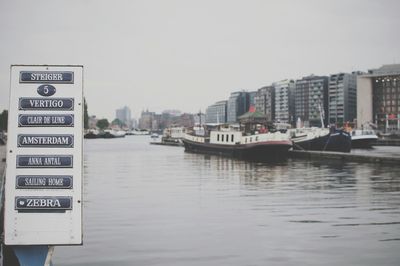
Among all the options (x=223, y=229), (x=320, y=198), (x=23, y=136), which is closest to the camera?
(x=23, y=136)

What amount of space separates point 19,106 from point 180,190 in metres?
17.2

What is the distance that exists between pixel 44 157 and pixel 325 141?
60.6 meters

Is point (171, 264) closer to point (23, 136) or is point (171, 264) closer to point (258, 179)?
point (23, 136)

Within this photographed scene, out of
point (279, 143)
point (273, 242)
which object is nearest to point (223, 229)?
point (273, 242)

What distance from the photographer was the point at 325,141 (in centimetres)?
6375

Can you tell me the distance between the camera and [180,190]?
2284 centimetres

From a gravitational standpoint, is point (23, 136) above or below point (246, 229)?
above

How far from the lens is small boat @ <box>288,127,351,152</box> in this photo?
61.2m

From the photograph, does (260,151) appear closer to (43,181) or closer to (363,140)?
(363,140)

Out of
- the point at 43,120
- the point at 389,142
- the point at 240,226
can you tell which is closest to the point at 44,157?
the point at 43,120

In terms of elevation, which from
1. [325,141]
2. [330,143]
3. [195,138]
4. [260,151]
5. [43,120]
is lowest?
[260,151]

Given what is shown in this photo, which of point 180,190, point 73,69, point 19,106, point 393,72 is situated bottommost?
point 180,190

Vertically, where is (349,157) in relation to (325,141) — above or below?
Result: below

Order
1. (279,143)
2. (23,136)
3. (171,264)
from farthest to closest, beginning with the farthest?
(279,143) < (171,264) < (23,136)
